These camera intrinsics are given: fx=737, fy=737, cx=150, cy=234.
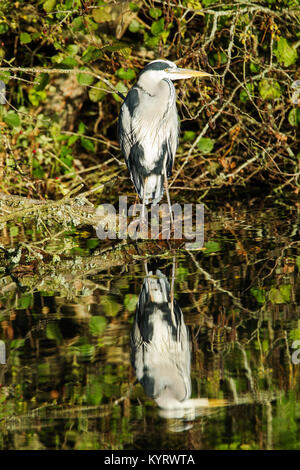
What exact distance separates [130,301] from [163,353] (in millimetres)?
731

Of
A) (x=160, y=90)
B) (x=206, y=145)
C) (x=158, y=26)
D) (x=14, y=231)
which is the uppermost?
(x=158, y=26)

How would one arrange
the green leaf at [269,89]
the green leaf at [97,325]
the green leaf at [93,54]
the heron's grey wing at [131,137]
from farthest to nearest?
the green leaf at [269,89] < the heron's grey wing at [131,137] < the green leaf at [93,54] < the green leaf at [97,325]

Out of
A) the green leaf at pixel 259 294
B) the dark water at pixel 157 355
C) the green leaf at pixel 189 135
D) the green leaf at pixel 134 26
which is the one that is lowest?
the dark water at pixel 157 355

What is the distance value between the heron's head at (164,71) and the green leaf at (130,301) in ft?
7.08

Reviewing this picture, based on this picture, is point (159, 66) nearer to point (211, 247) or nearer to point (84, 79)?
point (84, 79)

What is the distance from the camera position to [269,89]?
21.5 feet

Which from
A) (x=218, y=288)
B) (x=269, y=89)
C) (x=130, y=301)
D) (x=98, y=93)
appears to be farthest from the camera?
(x=98, y=93)

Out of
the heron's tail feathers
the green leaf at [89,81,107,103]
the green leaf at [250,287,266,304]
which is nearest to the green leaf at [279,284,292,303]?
the green leaf at [250,287,266,304]

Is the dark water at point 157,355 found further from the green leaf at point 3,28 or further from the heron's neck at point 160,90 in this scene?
the green leaf at point 3,28

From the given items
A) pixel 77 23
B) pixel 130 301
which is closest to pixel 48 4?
pixel 77 23

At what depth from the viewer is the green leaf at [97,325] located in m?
3.58

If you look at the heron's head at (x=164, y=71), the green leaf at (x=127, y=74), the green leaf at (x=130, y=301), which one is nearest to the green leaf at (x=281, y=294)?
the green leaf at (x=130, y=301)
